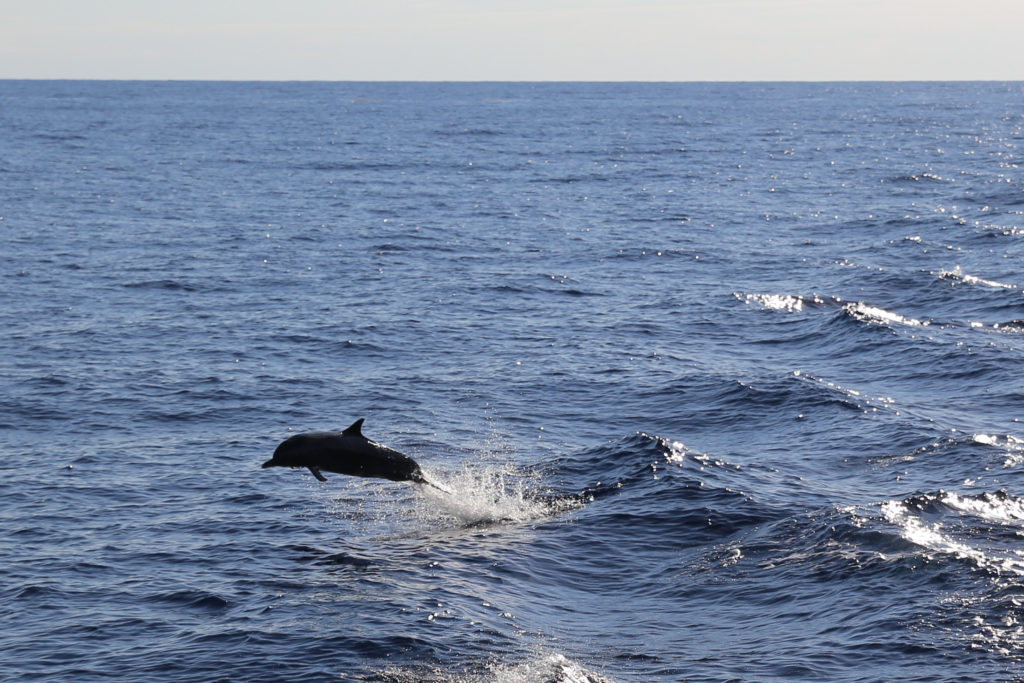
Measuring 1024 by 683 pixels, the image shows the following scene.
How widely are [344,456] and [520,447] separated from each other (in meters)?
9.31

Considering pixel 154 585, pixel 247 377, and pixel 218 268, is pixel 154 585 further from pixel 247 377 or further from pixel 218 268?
pixel 218 268

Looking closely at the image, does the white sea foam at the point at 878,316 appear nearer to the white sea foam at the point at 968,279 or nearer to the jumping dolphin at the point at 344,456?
the white sea foam at the point at 968,279

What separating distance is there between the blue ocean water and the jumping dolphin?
199 cm

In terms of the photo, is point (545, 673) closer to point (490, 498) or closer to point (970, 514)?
point (490, 498)

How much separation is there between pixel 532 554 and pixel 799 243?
45.8m

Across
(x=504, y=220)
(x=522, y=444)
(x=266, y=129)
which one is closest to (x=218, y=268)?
(x=504, y=220)

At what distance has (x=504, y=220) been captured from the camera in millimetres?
80062

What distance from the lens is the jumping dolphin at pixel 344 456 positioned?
77.7ft

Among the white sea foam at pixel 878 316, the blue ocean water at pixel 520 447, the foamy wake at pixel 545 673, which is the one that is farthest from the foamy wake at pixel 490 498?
the white sea foam at pixel 878 316

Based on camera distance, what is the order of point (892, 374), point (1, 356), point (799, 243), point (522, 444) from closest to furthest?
point (522, 444)
point (892, 374)
point (1, 356)
point (799, 243)

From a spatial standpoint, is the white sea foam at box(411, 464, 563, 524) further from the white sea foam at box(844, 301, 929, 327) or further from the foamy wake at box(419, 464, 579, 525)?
the white sea foam at box(844, 301, 929, 327)

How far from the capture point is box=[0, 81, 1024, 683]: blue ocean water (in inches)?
816

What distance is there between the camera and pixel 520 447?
32.3 metres

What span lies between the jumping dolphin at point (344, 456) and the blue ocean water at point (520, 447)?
199 cm
